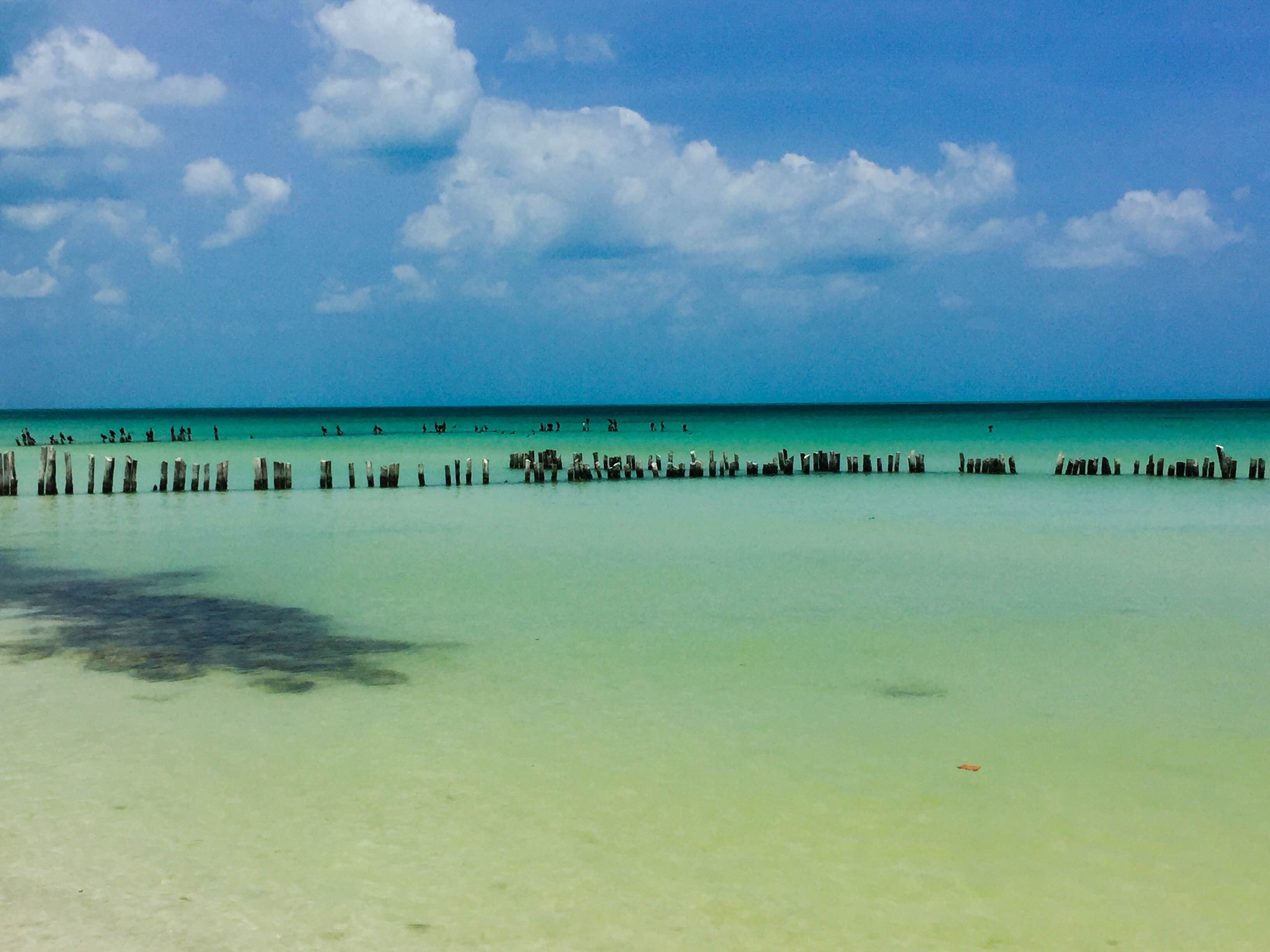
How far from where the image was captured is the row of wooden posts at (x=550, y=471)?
80.8ft

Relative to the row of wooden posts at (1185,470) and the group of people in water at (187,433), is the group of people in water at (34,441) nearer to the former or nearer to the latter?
the group of people in water at (187,433)

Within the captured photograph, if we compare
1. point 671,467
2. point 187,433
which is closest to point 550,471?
point 671,467

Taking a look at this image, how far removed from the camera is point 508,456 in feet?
148

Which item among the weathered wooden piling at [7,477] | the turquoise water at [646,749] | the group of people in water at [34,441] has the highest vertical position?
the group of people in water at [34,441]

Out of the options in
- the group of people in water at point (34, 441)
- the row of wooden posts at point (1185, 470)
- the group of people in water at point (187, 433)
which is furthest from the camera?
the group of people in water at point (187, 433)

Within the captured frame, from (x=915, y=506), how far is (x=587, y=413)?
129 metres

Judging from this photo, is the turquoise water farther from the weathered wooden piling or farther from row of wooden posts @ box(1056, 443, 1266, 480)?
row of wooden posts @ box(1056, 443, 1266, 480)

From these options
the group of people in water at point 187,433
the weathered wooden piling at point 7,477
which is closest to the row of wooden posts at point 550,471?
the weathered wooden piling at point 7,477

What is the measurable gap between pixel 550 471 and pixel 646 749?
2667 cm

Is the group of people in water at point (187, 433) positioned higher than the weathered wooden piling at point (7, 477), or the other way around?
the group of people in water at point (187, 433)

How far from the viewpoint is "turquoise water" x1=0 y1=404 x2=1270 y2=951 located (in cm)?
473

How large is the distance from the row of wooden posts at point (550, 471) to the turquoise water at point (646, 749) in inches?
346

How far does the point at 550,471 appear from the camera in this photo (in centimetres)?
3331

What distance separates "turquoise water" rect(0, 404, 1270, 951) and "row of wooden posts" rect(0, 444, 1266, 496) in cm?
879
